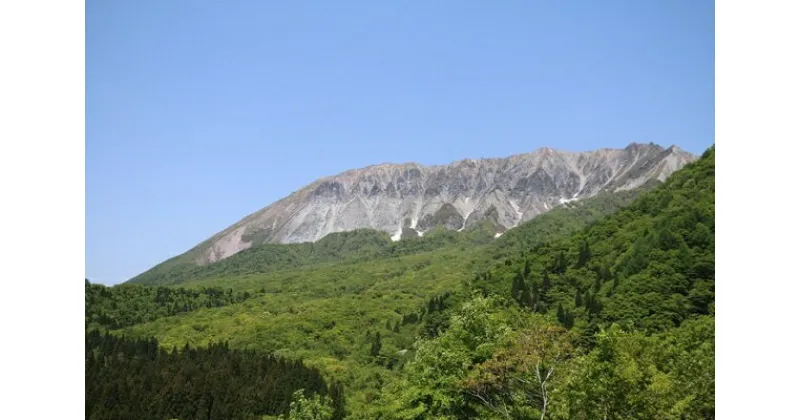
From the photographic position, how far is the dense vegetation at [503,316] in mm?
14984

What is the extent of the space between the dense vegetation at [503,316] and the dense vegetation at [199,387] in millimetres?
4738

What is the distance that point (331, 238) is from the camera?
600 ft

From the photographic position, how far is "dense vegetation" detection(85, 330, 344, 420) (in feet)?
151

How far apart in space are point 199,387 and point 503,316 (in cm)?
3433

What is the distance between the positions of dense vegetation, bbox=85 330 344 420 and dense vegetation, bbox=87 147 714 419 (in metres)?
4.74

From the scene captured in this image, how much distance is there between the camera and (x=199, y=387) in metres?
48.4
